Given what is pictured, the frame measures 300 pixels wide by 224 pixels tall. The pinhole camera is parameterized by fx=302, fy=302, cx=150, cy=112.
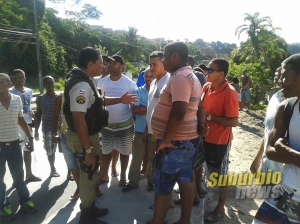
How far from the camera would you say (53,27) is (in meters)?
51.2

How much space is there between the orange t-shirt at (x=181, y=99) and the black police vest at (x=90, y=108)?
0.67m

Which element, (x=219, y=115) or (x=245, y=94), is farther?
(x=245, y=94)

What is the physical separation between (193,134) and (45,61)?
122 feet

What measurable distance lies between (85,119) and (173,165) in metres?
1.08

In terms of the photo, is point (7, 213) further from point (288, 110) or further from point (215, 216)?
A: point (288, 110)

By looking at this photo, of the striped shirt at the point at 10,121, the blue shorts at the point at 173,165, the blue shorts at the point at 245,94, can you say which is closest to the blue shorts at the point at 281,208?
the blue shorts at the point at 173,165

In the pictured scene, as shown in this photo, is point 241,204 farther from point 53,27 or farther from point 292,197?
point 53,27

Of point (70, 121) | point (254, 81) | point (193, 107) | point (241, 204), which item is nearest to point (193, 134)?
point (193, 107)

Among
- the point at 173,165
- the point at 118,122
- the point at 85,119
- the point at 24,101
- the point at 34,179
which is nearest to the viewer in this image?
the point at 173,165

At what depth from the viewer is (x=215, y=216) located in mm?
3893

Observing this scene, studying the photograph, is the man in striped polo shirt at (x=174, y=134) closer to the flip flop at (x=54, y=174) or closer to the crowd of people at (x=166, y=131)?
the crowd of people at (x=166, y=131)

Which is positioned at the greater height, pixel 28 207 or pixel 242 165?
pixel 28 207

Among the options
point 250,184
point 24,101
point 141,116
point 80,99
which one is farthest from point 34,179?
point 250,184

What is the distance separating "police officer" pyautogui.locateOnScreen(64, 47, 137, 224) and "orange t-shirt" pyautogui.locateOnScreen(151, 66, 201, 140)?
29.2 inches
